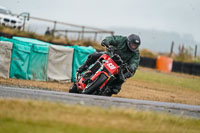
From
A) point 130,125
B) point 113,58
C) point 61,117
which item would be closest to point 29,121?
point 61,117

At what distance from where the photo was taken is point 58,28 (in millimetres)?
32281

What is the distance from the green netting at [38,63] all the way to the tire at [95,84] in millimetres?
5726

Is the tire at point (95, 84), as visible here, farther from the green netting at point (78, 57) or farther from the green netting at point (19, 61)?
the green netting at point (78, 57)

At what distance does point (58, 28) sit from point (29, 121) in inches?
1090

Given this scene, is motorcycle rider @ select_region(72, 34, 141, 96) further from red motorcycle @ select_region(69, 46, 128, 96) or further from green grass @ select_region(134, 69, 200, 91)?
green grass @ select_region(134, 69, 200, 91)

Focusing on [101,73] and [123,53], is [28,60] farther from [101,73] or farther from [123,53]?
[101,73]

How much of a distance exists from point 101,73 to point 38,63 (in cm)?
632

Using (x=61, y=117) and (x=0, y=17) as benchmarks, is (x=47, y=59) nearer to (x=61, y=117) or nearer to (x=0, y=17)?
(x=61, y=117)

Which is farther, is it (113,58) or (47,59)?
(47,59)

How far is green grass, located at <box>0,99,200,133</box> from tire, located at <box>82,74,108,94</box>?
2.67 meters

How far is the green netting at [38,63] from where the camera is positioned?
48.9 ft

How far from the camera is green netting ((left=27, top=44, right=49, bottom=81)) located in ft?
48.9

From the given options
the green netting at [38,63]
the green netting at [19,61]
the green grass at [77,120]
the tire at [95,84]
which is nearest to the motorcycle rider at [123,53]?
the tire at [95,84]

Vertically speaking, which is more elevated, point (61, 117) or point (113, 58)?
point (113, 58)
